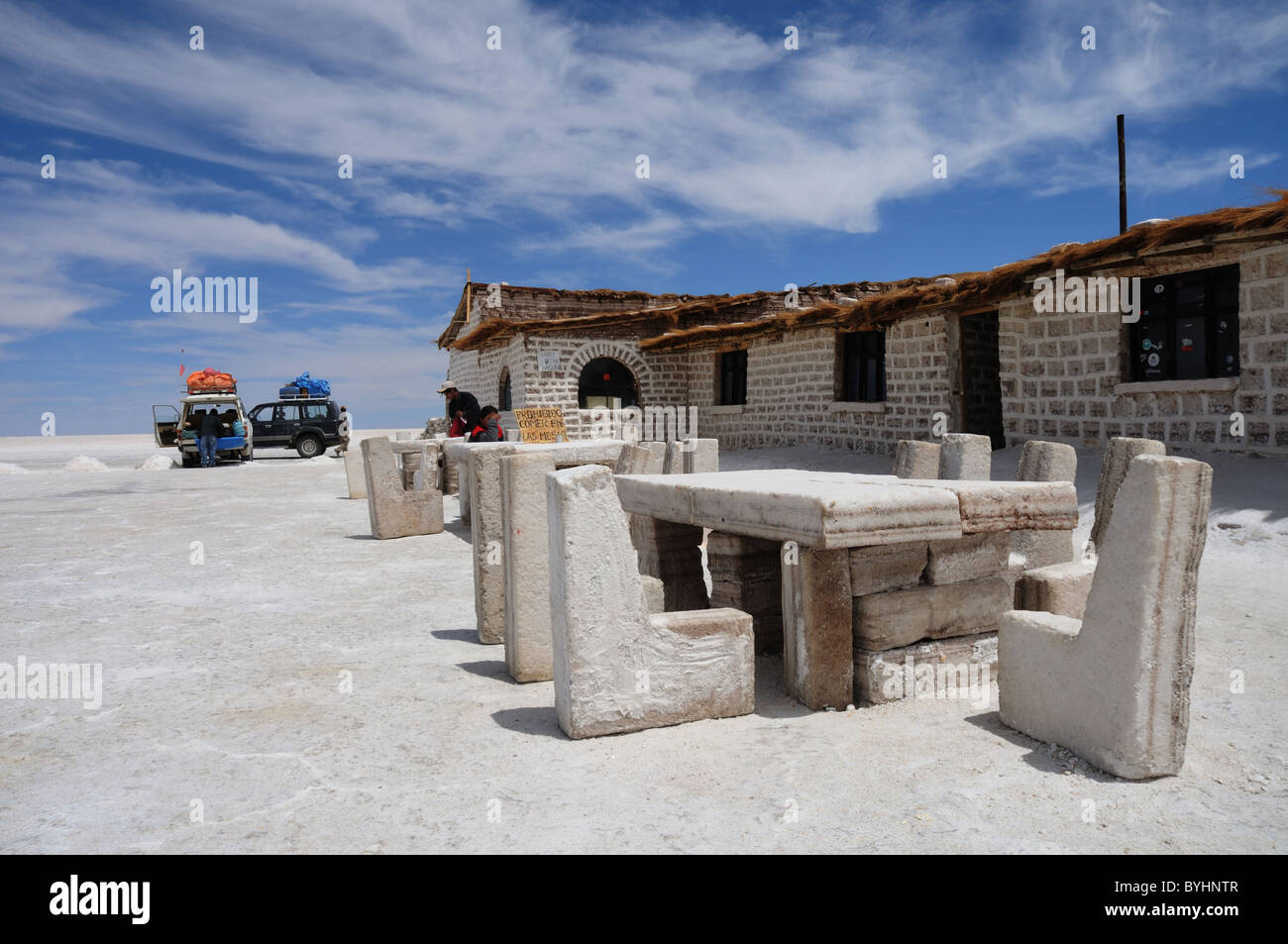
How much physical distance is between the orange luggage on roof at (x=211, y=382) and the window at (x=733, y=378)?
16.5m

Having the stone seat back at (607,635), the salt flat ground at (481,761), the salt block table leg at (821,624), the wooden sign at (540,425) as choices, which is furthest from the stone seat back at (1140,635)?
the wooden sign at (540,425)

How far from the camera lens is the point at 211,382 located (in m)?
25.2

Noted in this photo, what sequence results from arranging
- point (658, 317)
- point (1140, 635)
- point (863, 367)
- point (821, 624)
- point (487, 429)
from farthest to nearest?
point (658, 317), point (863, 367), point (487, 429), point (821, 624), point (1140, 635)

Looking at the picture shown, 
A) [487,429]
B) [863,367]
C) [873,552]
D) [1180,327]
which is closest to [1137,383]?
[1180,327]

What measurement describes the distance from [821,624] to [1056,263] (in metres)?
7.73

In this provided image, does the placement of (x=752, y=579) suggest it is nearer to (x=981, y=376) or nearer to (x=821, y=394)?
(x=981, y=376)

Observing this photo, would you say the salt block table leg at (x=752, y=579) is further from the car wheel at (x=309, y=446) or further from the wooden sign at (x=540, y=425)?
the car wheel at (x=309, y=446)

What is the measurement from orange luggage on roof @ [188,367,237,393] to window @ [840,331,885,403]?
20.0 meters

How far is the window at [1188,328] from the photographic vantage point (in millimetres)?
8562

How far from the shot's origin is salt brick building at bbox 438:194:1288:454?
26.7 feet

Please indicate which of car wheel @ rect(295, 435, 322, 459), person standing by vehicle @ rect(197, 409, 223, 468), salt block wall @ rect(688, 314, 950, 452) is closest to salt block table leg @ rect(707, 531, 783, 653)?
salt block wall @ rect(688, 314, 950, 452)

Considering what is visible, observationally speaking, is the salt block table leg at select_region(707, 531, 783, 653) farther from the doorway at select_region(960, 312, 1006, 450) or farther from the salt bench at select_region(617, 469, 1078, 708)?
the doorway at select_region(960, 312, 1006, 450)
